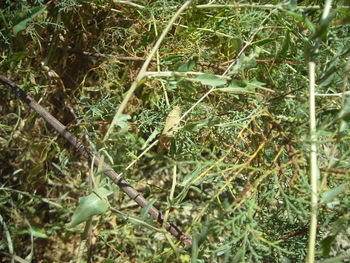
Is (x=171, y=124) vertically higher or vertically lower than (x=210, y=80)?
lower

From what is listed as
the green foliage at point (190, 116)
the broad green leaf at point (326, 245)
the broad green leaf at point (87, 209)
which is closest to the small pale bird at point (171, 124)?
the green foliage at point (190, 116)

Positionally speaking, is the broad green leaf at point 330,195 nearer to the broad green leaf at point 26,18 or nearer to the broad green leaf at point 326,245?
the broad green leaf at point 326,245

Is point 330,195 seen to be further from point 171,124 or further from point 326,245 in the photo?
point 171,124

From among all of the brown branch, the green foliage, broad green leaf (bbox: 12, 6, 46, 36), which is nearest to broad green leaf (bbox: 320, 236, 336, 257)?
the green foliage

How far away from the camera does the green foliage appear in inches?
25.1

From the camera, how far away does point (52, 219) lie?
121 cm

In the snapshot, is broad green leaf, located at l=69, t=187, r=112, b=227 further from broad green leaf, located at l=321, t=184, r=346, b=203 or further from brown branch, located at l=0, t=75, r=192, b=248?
broad green leaf, located at l=321, t=184, r=346, b=203

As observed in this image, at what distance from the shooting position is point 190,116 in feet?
2.87

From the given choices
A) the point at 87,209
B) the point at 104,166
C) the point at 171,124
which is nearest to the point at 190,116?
the point at 171,124

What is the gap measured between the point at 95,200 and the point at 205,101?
418mm

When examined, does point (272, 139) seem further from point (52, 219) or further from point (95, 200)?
point (52, 219)

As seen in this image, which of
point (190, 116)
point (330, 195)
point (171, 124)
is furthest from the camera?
point (190, 116)

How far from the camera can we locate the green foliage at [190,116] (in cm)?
64

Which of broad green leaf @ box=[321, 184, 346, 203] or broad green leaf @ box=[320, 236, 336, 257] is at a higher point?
broad green leaf @ box=[321, 184, 346, 203]
